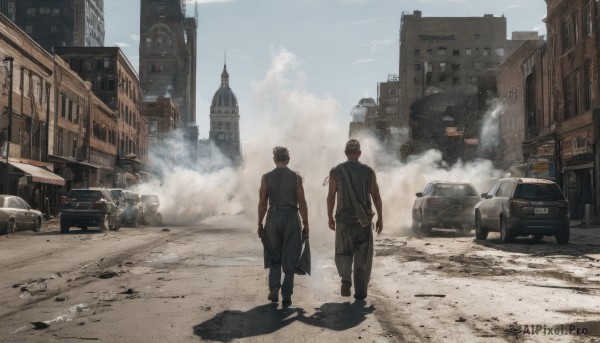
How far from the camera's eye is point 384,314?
6941 millimetres

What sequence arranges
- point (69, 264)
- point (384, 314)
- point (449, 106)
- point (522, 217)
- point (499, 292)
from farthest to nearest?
point (449, 106) → point (522, 217) → point (69, 264) → point (499, 292) → point (384, 314)

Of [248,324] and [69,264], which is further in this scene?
[69,264]

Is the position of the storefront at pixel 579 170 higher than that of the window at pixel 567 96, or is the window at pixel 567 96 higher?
the window at pixel 567 96

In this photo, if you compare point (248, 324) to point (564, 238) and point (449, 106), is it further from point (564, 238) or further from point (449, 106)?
point (449, 106)

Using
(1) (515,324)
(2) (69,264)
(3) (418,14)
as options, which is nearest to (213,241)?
(2) (69,264)

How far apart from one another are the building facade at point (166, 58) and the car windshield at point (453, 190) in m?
135

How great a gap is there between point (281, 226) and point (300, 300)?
88 centimetres

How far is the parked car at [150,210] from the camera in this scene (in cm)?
3253

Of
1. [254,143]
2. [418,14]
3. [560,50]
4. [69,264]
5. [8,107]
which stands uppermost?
[418,14]

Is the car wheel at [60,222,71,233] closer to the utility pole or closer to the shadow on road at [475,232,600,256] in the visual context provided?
the utility pole

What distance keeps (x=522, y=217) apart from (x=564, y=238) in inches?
49.1

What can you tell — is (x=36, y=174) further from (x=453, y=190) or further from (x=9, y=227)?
(x=453, y=190)

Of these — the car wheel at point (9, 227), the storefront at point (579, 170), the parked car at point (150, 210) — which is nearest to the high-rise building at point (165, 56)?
the parked car at point (150, 210)

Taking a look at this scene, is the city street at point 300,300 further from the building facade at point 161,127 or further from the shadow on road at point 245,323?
the building facade at point 161,127
